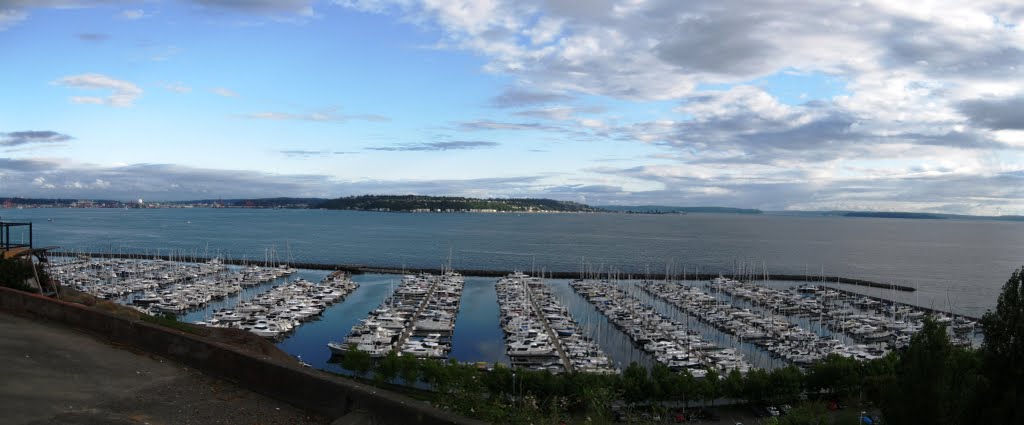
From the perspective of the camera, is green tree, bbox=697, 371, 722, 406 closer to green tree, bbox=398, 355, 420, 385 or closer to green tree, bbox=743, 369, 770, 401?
green tree, bbox=743, 369, 770, 401

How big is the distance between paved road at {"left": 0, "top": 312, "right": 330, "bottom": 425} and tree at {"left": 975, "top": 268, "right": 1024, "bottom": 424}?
11.7 metres

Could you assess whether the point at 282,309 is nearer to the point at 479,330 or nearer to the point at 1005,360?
the point at 479,330

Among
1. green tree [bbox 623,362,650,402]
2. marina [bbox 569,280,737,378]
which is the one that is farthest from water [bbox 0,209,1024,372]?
green tree [bbox 623,362,650,402]

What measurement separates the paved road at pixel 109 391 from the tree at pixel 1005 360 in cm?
1169

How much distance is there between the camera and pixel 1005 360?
35.1ft

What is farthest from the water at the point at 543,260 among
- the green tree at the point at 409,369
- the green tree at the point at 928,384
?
the green tree at the point at 928,384

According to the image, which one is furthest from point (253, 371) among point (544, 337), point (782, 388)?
point (544, 337)

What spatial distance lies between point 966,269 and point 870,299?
3675cm

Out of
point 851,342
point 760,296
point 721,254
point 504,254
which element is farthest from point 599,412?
point 721,254

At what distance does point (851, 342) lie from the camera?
35.9m

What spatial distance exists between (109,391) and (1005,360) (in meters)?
13.6

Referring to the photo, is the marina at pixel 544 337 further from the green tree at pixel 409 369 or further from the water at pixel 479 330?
the green tree at pixel 409 369

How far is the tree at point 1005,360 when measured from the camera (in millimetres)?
10414

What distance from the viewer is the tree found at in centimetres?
1041
